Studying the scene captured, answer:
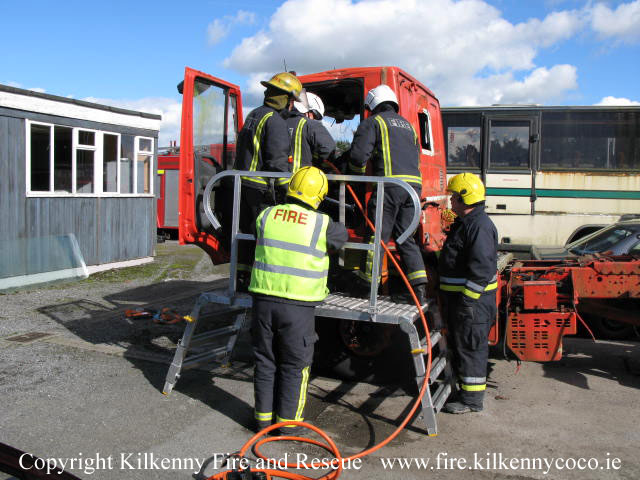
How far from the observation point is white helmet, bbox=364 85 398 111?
4887 millimetres

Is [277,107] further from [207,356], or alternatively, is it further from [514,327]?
[514,327]

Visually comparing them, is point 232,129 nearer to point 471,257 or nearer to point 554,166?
point 471,257

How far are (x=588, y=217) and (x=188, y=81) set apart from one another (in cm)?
875

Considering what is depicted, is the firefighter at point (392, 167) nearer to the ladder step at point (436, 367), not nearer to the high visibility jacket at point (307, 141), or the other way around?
the high visibility jacket at point (307, 141)

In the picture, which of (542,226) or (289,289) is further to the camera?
(542,226)

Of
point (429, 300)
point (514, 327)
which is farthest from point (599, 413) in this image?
point (429, 300)

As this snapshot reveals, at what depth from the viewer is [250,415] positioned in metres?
4.65

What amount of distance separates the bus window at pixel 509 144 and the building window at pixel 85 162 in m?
7.95

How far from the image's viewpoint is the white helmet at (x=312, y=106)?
17.2 feet

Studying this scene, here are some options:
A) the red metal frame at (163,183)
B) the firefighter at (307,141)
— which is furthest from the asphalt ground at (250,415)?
the red metal frame at (163,183)

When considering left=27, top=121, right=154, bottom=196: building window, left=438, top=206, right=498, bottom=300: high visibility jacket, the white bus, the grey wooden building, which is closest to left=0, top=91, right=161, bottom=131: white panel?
the grey wooden building

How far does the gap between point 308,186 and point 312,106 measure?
157 centimetres

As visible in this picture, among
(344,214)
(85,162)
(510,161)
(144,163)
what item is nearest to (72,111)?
(85,162)

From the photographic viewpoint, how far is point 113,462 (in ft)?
12.5
